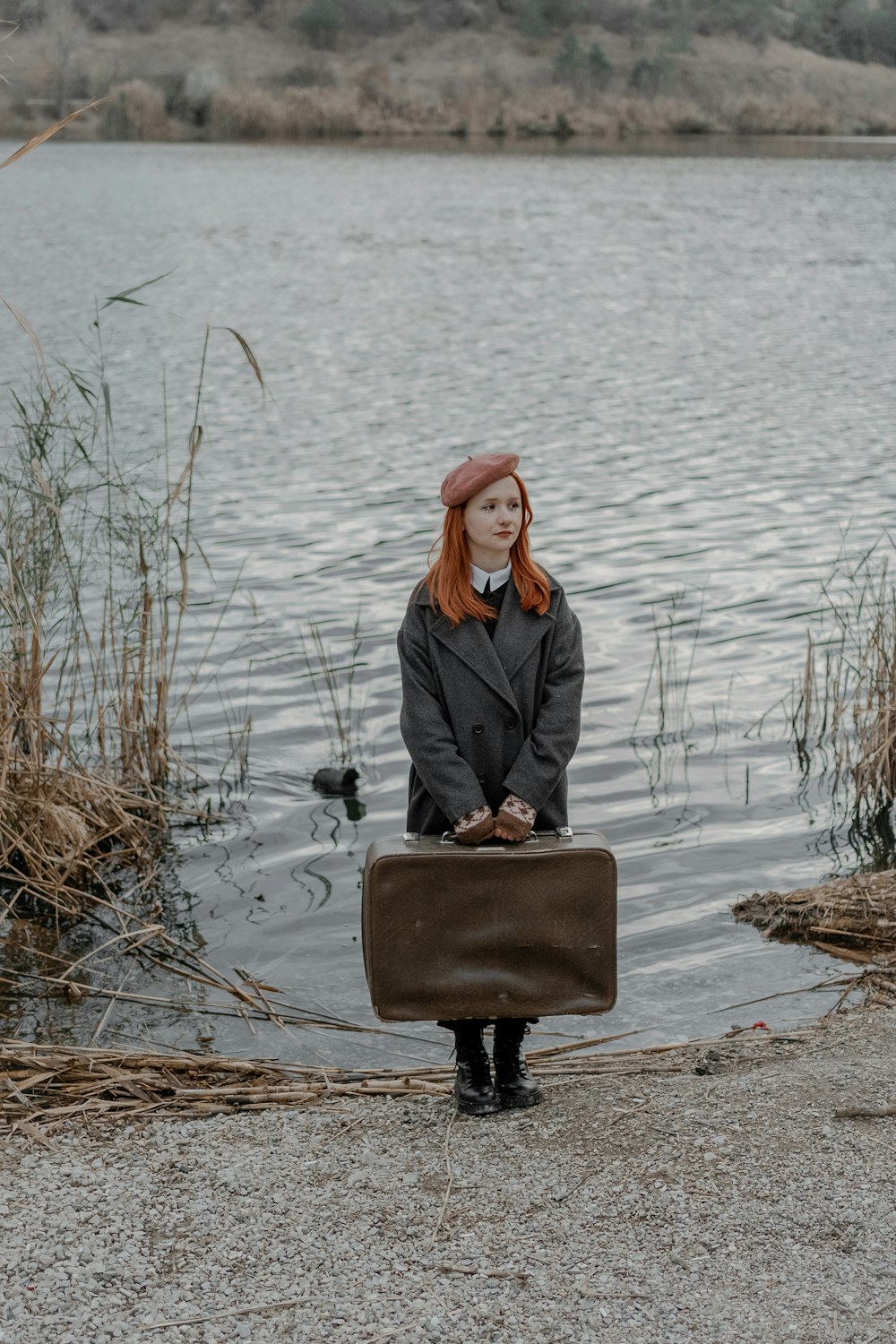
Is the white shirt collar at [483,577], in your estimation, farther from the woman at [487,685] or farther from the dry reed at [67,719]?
the dry reed at [67,719]

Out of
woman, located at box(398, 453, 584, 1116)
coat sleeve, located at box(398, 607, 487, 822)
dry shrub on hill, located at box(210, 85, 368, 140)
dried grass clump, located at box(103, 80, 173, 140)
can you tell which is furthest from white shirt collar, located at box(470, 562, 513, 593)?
dry shrub on hill, located at box(210, 85, 368, 140)

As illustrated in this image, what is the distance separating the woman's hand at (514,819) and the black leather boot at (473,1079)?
0.55m

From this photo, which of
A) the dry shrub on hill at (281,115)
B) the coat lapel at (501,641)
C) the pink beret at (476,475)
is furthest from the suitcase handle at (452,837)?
the dry shrub on hill at (281,115)

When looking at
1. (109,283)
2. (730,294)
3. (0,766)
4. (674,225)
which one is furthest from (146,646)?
(674,225)

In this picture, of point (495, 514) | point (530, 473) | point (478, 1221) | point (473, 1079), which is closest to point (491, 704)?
point (495, 514)

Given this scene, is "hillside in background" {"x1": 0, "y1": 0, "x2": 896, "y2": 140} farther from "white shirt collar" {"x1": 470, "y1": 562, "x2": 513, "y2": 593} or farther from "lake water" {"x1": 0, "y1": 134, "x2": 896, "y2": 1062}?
"white shirt collar" {"x1": 470, "y1": 562, "x2": 513, "y2": 593}

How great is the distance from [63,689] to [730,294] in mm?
15905

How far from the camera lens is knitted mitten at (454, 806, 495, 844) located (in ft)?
11.7

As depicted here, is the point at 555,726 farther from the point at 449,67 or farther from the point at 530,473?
the point at 449,67

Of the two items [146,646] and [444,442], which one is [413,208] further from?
[146,646]

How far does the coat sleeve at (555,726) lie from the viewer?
143 inches

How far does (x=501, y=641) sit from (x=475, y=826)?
473 mm

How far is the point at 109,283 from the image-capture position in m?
19.7

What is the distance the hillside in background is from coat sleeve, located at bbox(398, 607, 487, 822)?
43471mm
